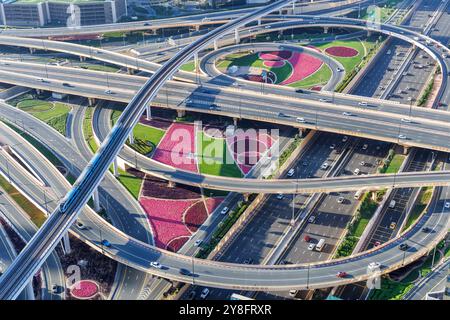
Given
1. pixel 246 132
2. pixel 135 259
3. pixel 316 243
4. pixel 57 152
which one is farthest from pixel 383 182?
pixel 57 152

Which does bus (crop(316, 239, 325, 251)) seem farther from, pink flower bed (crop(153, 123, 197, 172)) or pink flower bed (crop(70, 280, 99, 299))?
pink flower bed (crop(70, 280, 99, 299))

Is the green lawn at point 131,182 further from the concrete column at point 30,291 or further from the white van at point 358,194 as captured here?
the white van at point 358,194

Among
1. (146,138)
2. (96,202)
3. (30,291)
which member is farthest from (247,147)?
(30,291)

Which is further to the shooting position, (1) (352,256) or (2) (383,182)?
(2) (383,182)

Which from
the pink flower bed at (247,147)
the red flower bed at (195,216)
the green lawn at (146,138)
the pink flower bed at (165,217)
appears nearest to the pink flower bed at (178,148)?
the green lawn at (146,138)

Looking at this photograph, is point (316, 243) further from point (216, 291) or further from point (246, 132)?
point (246, 132)

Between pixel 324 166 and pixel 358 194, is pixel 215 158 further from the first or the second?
pixel 358 194
